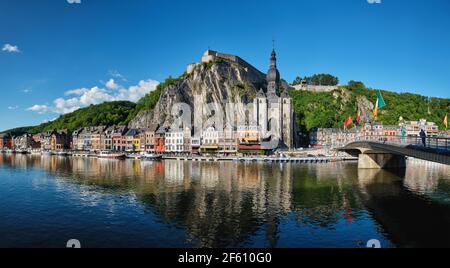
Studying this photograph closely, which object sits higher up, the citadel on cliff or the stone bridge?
the citadel on cliff

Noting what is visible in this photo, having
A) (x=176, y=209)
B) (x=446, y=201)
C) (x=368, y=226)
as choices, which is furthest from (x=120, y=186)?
(x=446, y=201)

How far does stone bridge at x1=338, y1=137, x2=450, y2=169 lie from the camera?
27250mm

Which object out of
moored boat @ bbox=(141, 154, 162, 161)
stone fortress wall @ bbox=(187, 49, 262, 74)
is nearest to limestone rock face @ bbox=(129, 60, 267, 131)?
stone fortress wall @ bbox=(187, 49, 262, 74)

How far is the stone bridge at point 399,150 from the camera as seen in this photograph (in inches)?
1073

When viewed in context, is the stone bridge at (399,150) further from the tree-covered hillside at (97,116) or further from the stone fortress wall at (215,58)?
the tree-covered hillside at (97,116)

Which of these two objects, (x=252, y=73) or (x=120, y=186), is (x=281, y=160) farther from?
(x=252, y=73)

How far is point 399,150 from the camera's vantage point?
36.1 m

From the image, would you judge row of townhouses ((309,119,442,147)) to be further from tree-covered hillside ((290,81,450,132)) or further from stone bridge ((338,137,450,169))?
stone bridge ((338,137,450,169))

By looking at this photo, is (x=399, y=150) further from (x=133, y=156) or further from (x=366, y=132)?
(x=366, y=132)

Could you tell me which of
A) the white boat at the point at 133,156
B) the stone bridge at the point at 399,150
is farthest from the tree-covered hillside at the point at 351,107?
the white boat at the point at 133,156

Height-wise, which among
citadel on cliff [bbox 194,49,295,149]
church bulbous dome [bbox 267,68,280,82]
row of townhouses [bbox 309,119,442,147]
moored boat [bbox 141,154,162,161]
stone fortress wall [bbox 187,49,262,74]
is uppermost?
stone fortress wall [bbox 187,49,262,74]

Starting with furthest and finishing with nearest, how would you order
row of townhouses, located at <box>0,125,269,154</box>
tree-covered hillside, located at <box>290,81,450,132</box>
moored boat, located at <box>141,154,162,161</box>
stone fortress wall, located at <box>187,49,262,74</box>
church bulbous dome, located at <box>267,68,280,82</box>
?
tree-covered hillside, located at <box>290,81,450,132</box> < stone fortress wall, located at <box>187,49,262,74</box> < church bulbous dome, located at <box>267,68,280,82</box> < row of townhouses, located at <box>0,125,269,154</box> < moored boat, located at <box>141,154,162,161</box>

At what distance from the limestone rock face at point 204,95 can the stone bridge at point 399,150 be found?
5970 cm

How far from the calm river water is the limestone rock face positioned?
75.7 m
